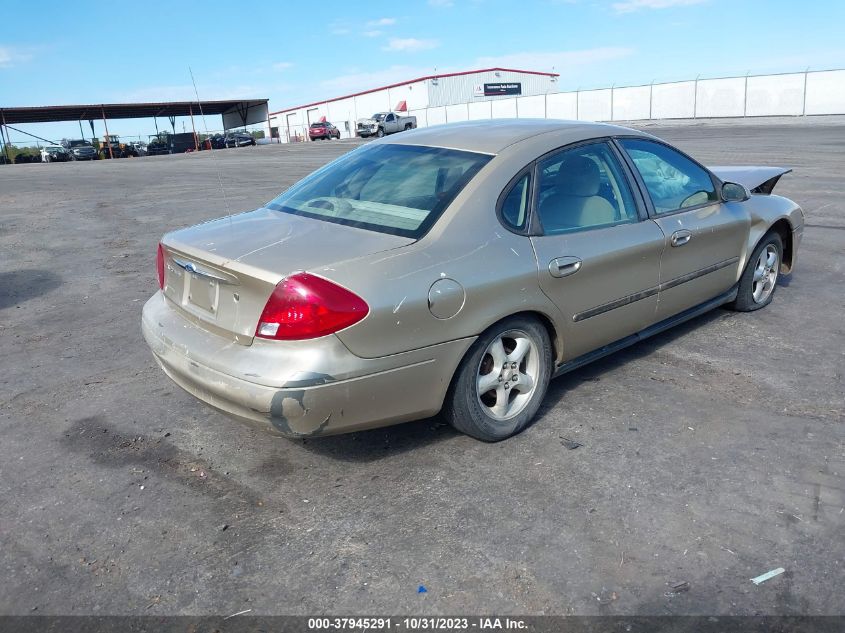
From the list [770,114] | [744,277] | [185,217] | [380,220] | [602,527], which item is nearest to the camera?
[602,527]

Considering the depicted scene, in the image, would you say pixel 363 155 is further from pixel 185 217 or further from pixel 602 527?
pixel 185 217

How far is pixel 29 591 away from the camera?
8.71ft

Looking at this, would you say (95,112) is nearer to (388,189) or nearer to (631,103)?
(631,103)

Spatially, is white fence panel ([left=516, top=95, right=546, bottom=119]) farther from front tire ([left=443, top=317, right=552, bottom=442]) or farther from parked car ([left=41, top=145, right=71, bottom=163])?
front tire ([left=443, top=317, right=552, bottom=442])

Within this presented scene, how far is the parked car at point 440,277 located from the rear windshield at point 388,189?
0.01m

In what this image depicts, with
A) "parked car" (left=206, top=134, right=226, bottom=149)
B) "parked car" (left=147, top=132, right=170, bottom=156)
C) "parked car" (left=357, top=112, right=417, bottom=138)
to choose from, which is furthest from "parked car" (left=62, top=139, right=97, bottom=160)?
"parked car" (left=357, top=112, right=417, bottom=138)

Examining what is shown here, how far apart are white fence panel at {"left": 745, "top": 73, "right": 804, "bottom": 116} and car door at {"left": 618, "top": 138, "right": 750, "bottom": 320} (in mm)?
44905

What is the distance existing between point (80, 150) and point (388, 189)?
160 feet

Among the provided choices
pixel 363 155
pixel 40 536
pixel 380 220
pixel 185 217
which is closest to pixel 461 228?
pixel 380 220

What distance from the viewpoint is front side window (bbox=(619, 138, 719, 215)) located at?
4473 millimetres

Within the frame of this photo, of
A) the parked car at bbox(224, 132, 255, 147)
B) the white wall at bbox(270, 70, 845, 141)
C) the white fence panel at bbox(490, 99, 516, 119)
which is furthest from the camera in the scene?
the white fence panel at bbox(490, 99, 516, 119)

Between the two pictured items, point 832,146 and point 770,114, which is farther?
point 770,114

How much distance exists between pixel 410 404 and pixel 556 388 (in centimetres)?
139

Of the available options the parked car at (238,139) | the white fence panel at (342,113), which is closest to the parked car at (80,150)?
the parked car at (238,139)
